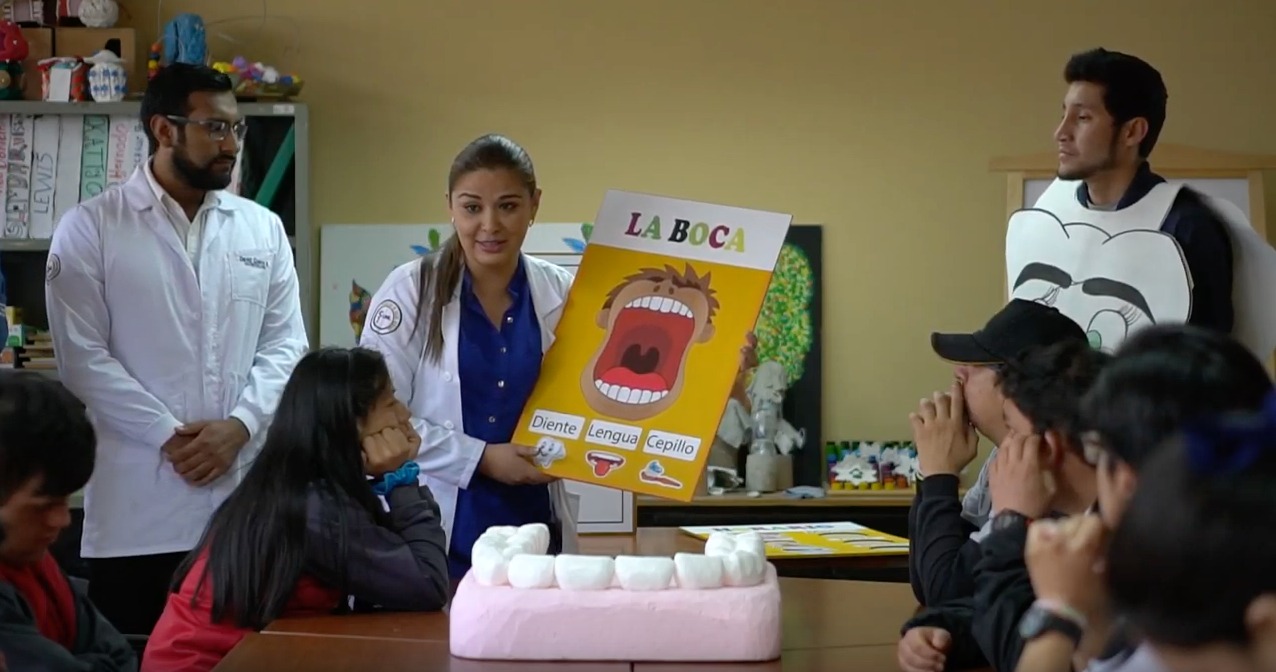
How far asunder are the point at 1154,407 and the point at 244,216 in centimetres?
249

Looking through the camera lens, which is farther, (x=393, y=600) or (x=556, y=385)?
(x=556, y=385)

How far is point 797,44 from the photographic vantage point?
15.4 ft

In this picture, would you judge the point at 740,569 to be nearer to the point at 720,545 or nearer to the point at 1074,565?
the point at 720,545

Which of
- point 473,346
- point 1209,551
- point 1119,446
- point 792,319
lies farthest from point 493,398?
point 792,319

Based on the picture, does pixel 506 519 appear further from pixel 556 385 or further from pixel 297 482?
pixel 297 482

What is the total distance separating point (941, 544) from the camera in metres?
2.13

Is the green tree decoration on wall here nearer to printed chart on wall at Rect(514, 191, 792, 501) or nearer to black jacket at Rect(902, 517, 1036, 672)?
printed chart on wall at Rect(514, 191, 792, 501)

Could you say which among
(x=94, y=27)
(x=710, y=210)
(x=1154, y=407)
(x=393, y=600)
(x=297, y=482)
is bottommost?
(x=393, y=600)

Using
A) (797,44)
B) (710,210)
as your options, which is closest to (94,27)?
(797,44)

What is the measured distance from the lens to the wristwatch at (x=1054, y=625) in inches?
59.0

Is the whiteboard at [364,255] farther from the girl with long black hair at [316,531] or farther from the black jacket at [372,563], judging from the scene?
the black jacket at [372,563]

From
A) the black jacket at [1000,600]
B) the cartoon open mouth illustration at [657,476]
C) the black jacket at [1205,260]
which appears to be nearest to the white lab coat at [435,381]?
the cartoon open mouth illustration at [657,476]

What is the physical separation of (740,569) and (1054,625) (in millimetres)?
556

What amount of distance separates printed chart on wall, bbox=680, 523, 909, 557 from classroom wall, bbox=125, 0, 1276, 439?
1.70 m
